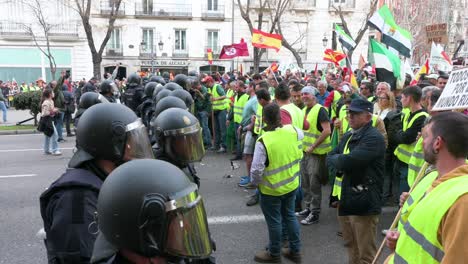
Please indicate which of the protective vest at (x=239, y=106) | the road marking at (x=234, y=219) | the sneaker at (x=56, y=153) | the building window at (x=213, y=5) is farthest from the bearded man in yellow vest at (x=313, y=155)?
the building window at (x=213, y=5)

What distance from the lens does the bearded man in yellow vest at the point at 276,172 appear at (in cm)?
419

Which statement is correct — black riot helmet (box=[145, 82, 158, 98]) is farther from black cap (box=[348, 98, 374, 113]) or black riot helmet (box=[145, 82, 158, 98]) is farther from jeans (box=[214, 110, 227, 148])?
black cap (box=[348, 98, 374, 113])

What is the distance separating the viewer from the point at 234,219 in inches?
226

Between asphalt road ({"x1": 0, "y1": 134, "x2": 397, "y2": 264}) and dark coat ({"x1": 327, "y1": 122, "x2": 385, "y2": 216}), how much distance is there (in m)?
1.08

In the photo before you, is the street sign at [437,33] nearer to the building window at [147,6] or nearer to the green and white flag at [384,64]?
the green and white flag at [384,64]

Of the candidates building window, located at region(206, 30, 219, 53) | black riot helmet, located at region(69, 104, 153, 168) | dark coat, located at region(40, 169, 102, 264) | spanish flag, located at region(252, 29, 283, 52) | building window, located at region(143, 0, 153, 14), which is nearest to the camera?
dark coat, located at region(40, 169, 102, 264)

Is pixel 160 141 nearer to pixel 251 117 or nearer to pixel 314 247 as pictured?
pixel 314 247

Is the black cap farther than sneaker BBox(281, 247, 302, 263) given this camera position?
No

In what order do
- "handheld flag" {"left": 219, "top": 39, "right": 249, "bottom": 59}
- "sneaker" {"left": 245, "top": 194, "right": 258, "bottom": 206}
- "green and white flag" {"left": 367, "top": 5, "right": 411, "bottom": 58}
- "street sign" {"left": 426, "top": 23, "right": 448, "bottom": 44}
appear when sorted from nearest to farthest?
"sneaker" {"left": 245, "top": 194, "right": 258, "bottom": 206}, "green and white flag" {"left": 367, "top": 5, "right": 411, "bottom": 58}, "street sign" {"left": 426, "top": 23, "right": 448, "bottom": 44}, "handheld flag" {"left": 219, "top": 39, "right": 249, "bottom": 59}

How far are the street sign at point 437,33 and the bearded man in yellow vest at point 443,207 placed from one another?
8.65m

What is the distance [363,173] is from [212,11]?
33807mm

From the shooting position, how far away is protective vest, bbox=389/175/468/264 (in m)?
1.80

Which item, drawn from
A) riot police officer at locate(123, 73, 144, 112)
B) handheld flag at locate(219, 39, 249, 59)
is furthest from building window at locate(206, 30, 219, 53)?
riot police officer at locate(123, 73, 144, 112)

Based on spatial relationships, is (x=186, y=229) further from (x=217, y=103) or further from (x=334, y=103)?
(x=217, y=103)
